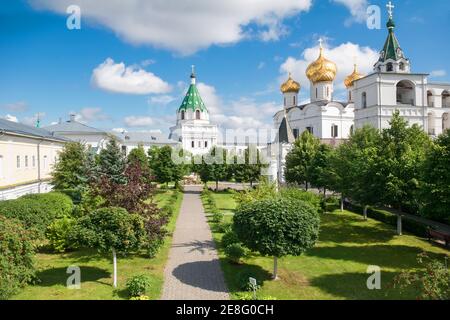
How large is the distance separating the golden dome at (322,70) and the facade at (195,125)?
2398cm

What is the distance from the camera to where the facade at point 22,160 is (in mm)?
24219

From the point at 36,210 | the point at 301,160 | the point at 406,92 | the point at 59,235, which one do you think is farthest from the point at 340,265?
the point at 406,92

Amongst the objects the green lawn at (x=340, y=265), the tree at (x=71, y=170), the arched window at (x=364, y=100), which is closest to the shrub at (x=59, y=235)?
the green lawn at (x=340, y=265)

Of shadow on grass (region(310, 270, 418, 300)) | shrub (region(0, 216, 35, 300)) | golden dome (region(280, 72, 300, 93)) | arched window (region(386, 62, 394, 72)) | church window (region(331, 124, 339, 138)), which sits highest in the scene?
golden dome (region(280, 72, 300, 93))

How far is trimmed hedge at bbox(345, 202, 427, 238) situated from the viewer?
67.9ft

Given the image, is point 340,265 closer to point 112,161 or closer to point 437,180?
point 437,180

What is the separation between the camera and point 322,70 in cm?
5662

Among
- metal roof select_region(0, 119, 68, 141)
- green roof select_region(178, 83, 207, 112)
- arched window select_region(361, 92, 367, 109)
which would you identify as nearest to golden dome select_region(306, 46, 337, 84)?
arched window select_region(361, 92, 367, 109)

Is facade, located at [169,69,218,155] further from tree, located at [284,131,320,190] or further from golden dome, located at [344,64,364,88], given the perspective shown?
tree, located at [284,131,320,190]

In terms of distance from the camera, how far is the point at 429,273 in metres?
9.67

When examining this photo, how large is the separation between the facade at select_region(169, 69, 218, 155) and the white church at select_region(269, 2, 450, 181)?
48.2ft
